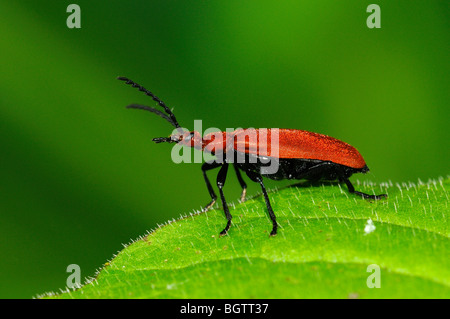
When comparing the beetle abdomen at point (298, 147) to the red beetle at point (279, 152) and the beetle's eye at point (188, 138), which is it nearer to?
the red beetle at point (279, 152)

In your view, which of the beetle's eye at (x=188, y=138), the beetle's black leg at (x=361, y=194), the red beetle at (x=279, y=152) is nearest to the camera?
the beetle's black leg at (x=361, y=194)

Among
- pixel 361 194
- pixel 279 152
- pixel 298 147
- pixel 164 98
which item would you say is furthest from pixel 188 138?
pixel 164 98

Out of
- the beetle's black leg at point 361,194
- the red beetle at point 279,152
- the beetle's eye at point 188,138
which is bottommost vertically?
the beetle's black leg at point 361,194

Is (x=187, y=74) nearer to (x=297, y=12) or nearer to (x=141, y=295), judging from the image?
(x=297, y=12)

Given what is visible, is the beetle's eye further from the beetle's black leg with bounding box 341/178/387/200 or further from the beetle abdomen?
the beetle's black leg with bounding box 341/178/387/200

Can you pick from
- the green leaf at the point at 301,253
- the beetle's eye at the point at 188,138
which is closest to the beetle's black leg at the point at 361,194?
the green leaf at the point at 301,253

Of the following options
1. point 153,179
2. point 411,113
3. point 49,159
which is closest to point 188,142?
point 153,179
